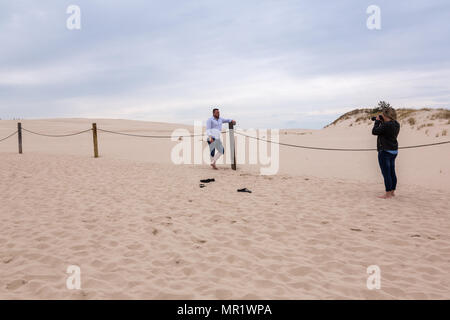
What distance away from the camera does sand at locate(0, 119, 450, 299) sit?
3285 mm

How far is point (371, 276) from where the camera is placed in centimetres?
349

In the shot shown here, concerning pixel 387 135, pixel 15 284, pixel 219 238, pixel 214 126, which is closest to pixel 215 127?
pixel 214 126

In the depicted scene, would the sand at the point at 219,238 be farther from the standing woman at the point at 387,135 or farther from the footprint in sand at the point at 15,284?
the standing woman at the point at 387,135

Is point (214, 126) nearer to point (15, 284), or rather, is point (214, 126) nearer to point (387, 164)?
point (387, 164)

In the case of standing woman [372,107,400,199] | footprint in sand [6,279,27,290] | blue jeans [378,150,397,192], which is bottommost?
footprint in sand [6,279,27,290]

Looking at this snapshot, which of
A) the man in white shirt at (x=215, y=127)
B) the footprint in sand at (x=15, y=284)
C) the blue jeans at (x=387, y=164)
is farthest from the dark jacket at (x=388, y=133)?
the footprint in sand at (x=15, y=284)

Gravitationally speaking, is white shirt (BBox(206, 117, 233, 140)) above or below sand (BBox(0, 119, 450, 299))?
above

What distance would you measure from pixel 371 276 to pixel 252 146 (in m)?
18.1

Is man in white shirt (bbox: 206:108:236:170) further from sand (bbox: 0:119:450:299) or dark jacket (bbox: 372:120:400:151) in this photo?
dark jacket (bbox: 372:120:400:151)

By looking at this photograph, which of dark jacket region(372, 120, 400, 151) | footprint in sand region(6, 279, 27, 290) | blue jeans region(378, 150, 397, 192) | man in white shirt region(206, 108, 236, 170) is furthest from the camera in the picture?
man in white shirt region(206, 108, 236, 170)

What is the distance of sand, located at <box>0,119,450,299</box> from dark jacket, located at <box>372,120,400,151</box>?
119 cm

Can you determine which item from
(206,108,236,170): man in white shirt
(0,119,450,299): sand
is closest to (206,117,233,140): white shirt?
(206,108,236,170): man in white shirt

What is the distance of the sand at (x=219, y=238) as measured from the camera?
10.8 ft
